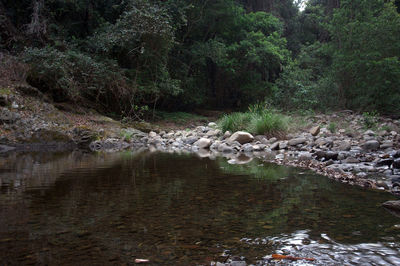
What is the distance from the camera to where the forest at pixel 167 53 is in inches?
425

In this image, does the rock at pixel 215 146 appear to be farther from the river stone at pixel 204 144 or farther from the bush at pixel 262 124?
the bush at pixel 262 124

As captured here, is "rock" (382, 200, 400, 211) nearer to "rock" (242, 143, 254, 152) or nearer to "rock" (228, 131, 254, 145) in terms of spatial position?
"rock" (242, 143, 254, 152)

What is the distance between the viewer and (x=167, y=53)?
13.8 metres

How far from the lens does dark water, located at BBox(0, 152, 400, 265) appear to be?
148cm

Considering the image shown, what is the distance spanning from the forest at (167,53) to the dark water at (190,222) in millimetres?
8244

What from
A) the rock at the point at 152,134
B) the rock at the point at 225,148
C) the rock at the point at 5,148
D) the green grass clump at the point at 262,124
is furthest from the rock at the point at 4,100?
the green grass clump at the point at 262,124

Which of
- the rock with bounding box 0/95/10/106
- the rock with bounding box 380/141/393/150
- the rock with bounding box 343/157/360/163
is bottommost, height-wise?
the rock with bounding box 343/157/360/163

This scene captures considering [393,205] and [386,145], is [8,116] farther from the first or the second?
[386,145]

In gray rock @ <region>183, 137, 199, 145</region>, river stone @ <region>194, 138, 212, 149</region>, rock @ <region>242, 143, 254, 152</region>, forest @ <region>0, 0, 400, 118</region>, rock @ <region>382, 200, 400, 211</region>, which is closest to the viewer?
rock @ <region>382, 200, 400, 211</region>

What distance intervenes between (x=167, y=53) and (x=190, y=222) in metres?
12.6

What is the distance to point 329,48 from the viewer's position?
46.5 ft

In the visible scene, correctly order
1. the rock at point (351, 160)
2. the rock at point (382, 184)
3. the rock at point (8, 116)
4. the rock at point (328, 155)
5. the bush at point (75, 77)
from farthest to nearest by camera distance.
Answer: the bush at point (75, 77)
the rock at point (8, 116)
the rock at point (328, 155)
the rock at point (351, 160)
the rock at point (382, 184)

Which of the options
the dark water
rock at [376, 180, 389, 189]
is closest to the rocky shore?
rock at [376, 180, 389, 189]

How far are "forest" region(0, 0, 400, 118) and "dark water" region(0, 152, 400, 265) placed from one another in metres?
8.24
